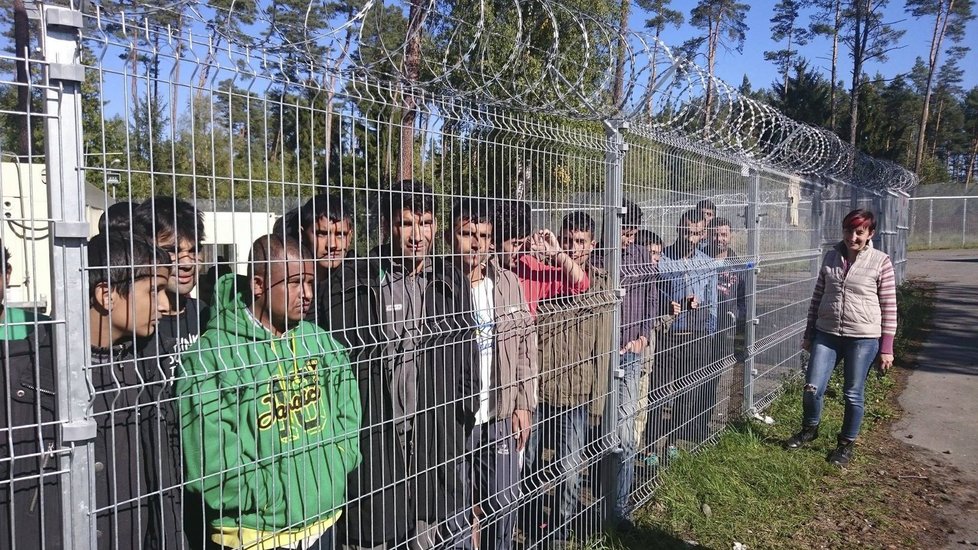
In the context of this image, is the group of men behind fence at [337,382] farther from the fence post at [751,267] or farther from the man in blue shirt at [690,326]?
the fence post at [751,267]

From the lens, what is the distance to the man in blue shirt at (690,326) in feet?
15.5

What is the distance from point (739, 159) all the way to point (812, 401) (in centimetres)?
197

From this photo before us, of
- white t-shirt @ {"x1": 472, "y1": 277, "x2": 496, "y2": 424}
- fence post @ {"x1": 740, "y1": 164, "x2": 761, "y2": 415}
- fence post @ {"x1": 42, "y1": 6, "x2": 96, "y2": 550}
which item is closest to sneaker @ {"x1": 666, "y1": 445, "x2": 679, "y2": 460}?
fence post @ {"x1": 740, "y1": 164, "x2": 761, "y2": 415}

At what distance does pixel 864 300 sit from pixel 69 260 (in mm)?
5382

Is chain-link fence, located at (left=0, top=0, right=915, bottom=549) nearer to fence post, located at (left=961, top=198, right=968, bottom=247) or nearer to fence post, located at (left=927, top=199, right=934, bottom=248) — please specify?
fence post, located at (left=927, top=199, right=934, bottom=248)

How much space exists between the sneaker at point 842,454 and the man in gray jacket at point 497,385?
133 inches

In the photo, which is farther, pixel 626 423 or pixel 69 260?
pixel 626 423

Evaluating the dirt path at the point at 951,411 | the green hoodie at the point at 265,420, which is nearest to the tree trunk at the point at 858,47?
the dirt path at the point at 951,411

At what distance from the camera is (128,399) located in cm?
185

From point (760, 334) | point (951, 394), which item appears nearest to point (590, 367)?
point (760, 334)

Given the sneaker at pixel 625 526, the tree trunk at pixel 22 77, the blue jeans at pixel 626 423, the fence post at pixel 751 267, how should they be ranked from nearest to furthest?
Result: the tree trunk at pixel 22 77, the blue jeans at pixel 626 423, the sneaker at pixel 625 526, the fence post at pixel 751 267

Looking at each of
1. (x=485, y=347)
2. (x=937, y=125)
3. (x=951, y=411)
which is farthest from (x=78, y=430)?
(x=937, y=125)

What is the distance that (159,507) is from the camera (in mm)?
1906

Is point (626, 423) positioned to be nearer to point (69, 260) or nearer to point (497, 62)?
point (497, 62)
